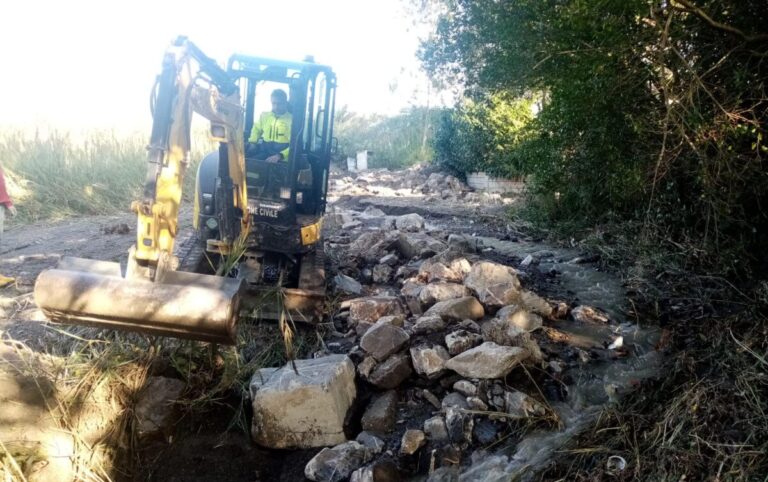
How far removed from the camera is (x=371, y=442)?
342 centimetres

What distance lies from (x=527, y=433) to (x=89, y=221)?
915 cm

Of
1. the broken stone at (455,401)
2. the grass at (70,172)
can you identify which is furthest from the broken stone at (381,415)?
the grass at (70,172)

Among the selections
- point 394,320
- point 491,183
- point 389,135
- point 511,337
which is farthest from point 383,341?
point 389,135

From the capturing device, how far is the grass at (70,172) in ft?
34.3

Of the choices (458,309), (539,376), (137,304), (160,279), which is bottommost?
(539,376)

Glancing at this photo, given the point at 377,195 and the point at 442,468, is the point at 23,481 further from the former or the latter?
the point at 377,195

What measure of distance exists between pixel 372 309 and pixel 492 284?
1147 millimetres

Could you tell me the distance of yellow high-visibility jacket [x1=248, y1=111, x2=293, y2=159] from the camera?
18.1 feet

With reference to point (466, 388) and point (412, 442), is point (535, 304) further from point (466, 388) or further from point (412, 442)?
point (412, 442)

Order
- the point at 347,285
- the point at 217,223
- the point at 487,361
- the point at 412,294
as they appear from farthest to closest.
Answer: the point at 347,285 → the point at 412,294 → the point at 217,223 → the point at 487,361

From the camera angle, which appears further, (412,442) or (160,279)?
(412,442)

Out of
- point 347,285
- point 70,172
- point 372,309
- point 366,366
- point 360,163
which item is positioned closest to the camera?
point 366,366

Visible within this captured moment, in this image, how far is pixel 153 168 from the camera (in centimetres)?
299

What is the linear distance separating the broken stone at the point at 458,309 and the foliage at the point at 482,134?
6.54m
